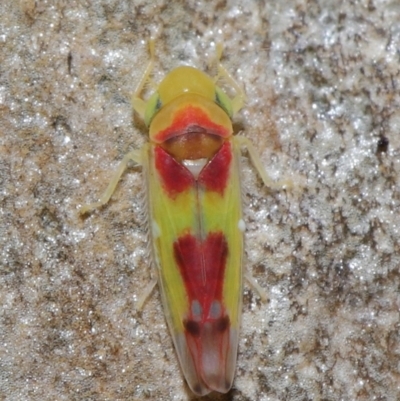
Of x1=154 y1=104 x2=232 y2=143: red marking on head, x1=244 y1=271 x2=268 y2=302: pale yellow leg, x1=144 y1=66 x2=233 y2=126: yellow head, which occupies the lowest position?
x1=244 y1=271 x2=268 y2=302: pale yellow leg

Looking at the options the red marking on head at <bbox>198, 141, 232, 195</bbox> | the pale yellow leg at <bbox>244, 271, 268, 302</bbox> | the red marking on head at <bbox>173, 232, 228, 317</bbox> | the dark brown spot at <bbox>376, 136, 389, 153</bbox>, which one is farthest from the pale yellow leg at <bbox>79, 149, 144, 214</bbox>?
the dark brown spot at <bbox>376, 136, 389, 153</bbox>

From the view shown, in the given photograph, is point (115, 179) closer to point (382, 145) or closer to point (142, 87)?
point (142, 87)

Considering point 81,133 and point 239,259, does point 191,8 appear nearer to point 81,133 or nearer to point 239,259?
point 81,133

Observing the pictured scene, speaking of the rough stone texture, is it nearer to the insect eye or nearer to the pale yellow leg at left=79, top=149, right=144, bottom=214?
the pale yellow leg at left=79, top=149, right=144, bottom=214

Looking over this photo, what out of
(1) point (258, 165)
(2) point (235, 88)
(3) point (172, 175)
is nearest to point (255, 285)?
(1) point (258, 165)

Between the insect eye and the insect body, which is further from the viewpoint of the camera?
the insect eye

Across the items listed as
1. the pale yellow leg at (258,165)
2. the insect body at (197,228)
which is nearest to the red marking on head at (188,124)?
the insect body at (197,228)

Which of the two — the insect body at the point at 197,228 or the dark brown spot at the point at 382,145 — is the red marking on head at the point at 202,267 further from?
the dark brown spot at the point at 382,145
